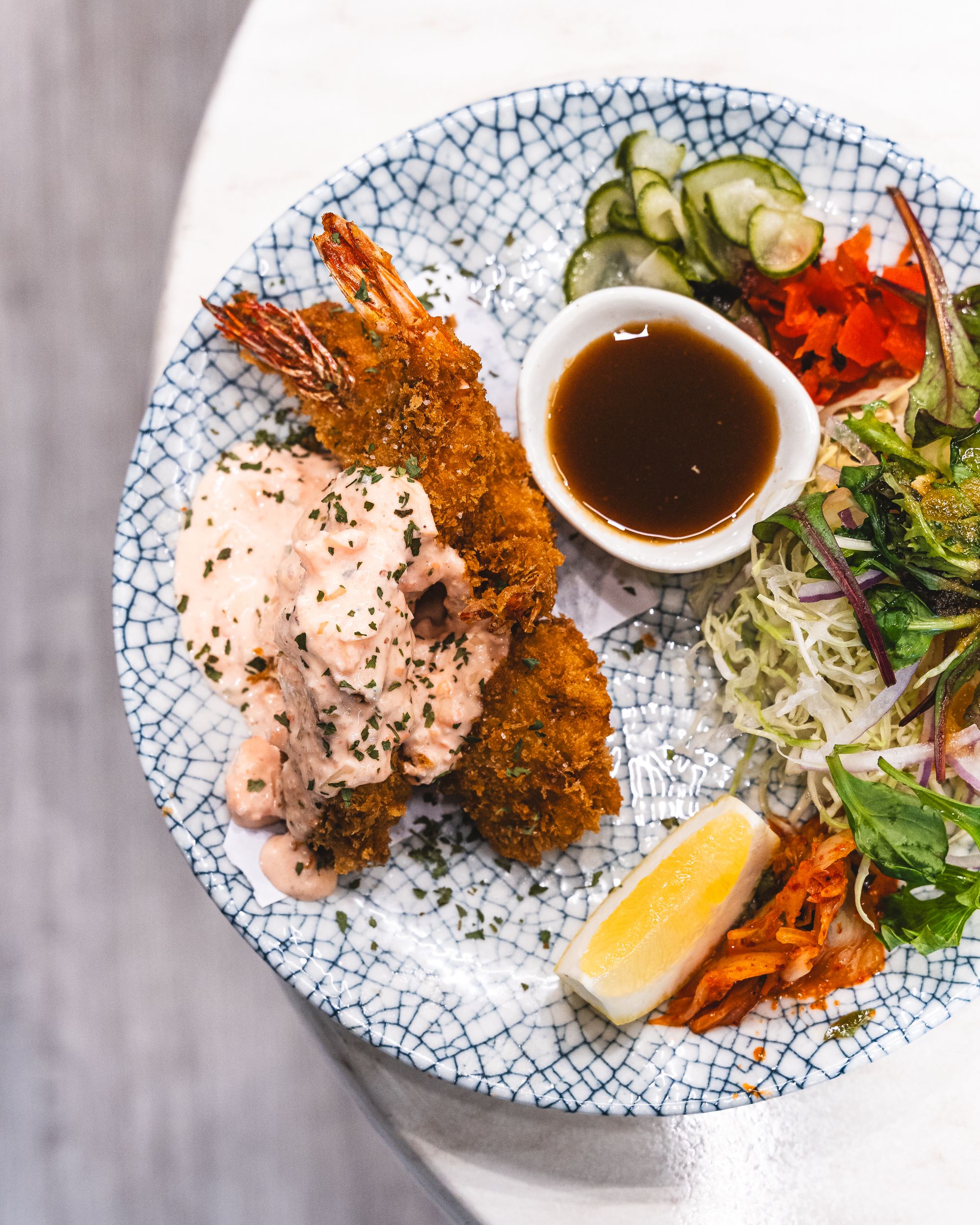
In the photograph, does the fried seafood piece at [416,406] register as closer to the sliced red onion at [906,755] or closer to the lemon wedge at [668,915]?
the lemon wedge at [668,915]

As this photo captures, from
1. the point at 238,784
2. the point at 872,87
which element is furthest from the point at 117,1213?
the point at 872,87

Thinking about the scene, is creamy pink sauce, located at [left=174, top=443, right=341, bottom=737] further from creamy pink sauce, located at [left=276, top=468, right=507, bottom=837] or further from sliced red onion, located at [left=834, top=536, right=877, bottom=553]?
sliced red onion, located at [left=834, top=536, right=877, bottom=553]

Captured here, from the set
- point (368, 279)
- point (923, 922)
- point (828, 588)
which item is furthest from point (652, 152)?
point (923, 922)

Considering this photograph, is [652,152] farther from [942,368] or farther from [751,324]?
[942,368]

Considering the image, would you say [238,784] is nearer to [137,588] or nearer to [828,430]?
[137,588]

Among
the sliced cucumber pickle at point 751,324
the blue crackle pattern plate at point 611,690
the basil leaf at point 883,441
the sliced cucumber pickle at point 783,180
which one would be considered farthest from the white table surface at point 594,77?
the basil leaf at point 883,441
